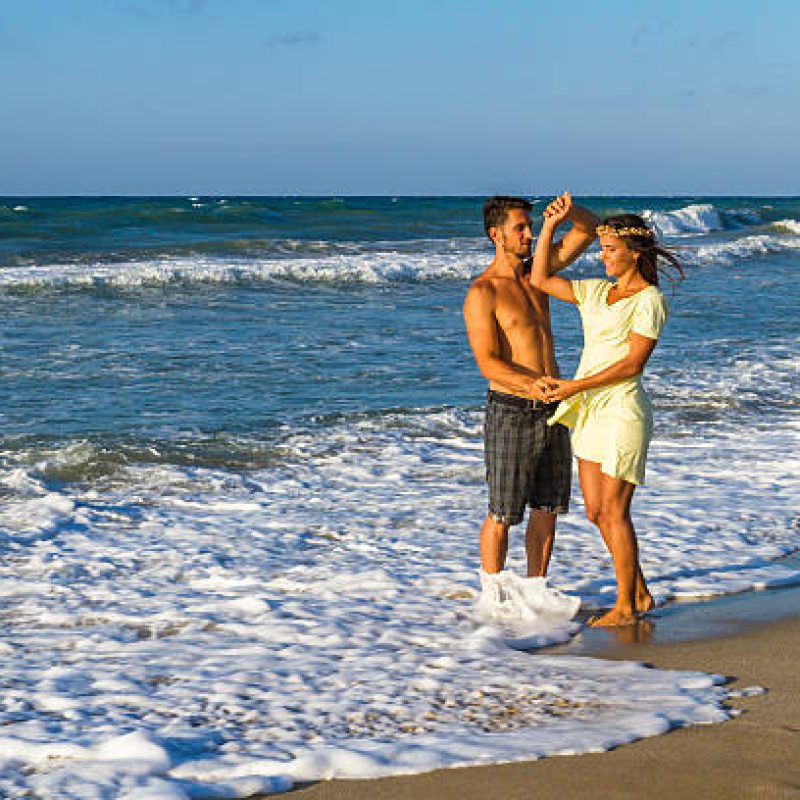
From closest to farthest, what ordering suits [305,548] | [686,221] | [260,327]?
[305,548], [260,327], [686,221]

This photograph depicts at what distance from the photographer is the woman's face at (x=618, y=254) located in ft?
16.5

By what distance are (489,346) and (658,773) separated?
2.01 m

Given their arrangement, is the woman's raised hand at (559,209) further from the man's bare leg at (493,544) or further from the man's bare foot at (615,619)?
the man's bare foot at (615,619)

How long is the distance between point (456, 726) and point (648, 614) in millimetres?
1636

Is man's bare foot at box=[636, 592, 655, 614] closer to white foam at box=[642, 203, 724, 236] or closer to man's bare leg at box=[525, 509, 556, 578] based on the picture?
man's bare leg at box=[525, 509, 556, 578]

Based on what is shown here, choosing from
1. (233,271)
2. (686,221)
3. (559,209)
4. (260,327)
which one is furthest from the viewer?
(686,221)

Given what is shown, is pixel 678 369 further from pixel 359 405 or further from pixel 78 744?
pixel 78 744

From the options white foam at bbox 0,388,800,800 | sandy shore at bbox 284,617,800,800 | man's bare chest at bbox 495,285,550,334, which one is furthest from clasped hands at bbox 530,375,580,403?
sandy shore at bbox 284,617,800,800

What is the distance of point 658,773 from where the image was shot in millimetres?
3631

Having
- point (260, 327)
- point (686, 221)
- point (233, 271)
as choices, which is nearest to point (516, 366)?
point (260, 327)

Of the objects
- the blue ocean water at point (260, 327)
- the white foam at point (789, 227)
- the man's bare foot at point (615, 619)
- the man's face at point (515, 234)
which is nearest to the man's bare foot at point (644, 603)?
the man's bare foot at point (615, 619)

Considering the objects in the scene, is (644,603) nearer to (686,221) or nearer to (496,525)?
(496,525)

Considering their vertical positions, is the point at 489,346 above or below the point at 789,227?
below

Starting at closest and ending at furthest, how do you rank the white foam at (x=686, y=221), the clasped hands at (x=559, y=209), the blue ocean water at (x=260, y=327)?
the clasped hands at (x=559, y=209)
the blue ocean water at (x=260, y=327)
the white foam at (x=686, y=221)
